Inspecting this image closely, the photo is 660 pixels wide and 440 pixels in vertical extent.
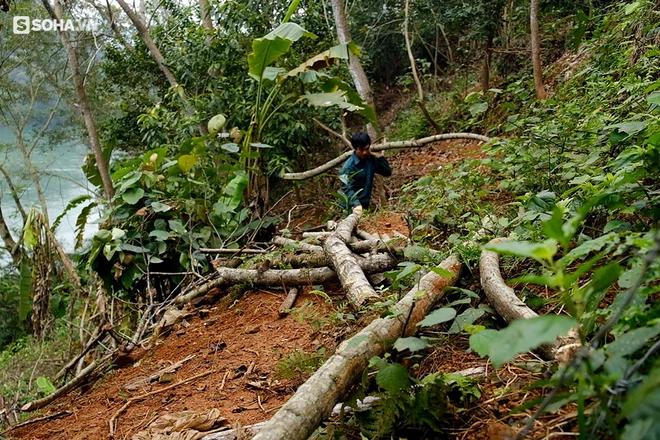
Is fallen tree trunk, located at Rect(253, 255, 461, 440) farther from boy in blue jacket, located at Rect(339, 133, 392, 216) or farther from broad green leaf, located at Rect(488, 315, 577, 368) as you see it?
boy in blue jacket, located at Rect(339, 133, 392, 216)

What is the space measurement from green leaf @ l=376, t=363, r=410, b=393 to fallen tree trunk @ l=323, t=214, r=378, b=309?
2.79 feet

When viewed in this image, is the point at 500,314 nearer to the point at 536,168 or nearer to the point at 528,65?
the point at 536,168

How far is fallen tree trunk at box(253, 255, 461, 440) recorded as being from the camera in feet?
4.61

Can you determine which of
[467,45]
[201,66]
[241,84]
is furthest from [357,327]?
[467,45]

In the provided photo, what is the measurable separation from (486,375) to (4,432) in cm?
258

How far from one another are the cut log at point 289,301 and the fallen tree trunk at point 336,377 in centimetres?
121

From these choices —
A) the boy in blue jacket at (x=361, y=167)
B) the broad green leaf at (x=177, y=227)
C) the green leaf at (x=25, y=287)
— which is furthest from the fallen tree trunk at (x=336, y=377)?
the green leaf at (x=25, y=287)

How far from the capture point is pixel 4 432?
2596mm

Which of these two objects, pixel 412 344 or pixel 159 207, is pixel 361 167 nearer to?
pixel 159 207

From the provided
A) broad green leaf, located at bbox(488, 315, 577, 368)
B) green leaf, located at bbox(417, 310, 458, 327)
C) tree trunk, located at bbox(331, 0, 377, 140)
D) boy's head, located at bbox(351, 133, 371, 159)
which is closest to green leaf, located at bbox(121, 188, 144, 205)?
boy's head, located at bbox(351, 133, 371, 159)

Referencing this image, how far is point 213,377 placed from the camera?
2549 millimetres

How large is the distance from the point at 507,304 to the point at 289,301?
64.2 inches

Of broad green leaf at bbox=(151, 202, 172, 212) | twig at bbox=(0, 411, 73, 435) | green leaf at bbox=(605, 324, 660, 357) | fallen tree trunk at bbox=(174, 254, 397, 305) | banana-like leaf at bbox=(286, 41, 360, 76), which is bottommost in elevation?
twig at bbox=(0, 411, 73, 435)

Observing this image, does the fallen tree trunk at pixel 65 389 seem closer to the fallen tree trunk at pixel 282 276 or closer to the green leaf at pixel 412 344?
the fallen tree trunk at pixel 282 276
